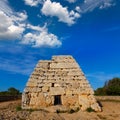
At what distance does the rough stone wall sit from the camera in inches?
765

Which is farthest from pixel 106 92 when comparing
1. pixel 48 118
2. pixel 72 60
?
pixel 48 118

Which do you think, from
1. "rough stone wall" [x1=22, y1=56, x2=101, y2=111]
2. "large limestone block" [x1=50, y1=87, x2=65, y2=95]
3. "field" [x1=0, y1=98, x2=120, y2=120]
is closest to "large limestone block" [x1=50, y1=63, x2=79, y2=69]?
"rough stone wall" [x1=22, y1=56, x2=101, y2=111]

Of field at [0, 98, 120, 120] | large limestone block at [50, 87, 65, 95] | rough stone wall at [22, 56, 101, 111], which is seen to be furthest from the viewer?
large limestone block at [50, 87, 65, 95]

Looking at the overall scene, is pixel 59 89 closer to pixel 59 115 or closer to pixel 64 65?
pixel 64 65

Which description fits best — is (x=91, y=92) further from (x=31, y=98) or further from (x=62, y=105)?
(x=31, y=98)

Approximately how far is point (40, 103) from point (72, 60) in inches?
163

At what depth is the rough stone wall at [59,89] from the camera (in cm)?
1944

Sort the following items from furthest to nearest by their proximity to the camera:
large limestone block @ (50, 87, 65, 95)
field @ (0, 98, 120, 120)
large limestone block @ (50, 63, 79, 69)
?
large limestone block @ (50, 63, 79, 69)
large limestone block @ (50, 87, 65, 95)
field @ (0, 98, 120, 120)

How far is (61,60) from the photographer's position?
20.6 metres

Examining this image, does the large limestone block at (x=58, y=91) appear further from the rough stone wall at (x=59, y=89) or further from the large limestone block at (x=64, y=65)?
the large limestone block at (x=64, y=65)

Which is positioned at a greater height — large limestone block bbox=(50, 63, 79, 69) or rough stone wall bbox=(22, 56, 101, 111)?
large limestone block bbox=(50, 63, 79, 69)

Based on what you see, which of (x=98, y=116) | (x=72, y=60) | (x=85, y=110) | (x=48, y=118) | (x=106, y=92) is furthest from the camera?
(x=106, y=92)

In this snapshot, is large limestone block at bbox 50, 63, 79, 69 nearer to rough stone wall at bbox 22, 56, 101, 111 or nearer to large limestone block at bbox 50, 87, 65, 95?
rough stone wall at bbox 22, 56, 101, 111

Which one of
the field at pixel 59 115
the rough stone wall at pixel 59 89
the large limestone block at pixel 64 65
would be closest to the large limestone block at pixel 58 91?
the rough stone wall at pixel 59 89
